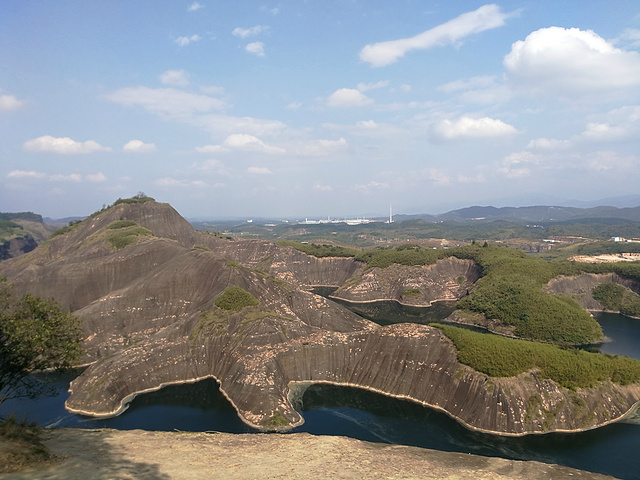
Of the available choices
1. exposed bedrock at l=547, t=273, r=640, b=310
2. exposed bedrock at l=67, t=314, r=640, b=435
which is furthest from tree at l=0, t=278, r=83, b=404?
exposed bedrock at l=547, t=273, r=640, b=310

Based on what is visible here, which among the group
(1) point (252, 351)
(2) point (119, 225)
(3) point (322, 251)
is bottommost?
(1) point (252, 351)

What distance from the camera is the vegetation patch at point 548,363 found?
45.4 metres

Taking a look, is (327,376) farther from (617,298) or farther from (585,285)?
(617,298)

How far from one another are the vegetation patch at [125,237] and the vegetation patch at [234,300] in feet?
148

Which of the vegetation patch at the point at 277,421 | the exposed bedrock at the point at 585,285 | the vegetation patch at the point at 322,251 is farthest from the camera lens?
the vegetation patch at the point at 322,251

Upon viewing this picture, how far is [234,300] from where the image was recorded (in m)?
65.2

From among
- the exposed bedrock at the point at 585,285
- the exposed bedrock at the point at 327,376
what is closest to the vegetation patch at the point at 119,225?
the exposed bedrock at the point at 327,376

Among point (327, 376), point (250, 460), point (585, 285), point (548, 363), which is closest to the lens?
point (250, 460)

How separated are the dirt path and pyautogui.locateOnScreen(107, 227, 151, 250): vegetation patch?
78.3 m

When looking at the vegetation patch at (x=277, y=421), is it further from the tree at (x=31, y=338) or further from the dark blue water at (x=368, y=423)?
the tree at (x=31, y=338)

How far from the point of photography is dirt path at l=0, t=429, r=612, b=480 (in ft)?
67.9

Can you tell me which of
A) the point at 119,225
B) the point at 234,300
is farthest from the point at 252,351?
the point at 119,225

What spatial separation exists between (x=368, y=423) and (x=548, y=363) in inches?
935

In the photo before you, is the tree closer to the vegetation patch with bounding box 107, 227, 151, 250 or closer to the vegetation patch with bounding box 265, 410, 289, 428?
the vegetation patch with bounding box 265, 410, 289, 428
